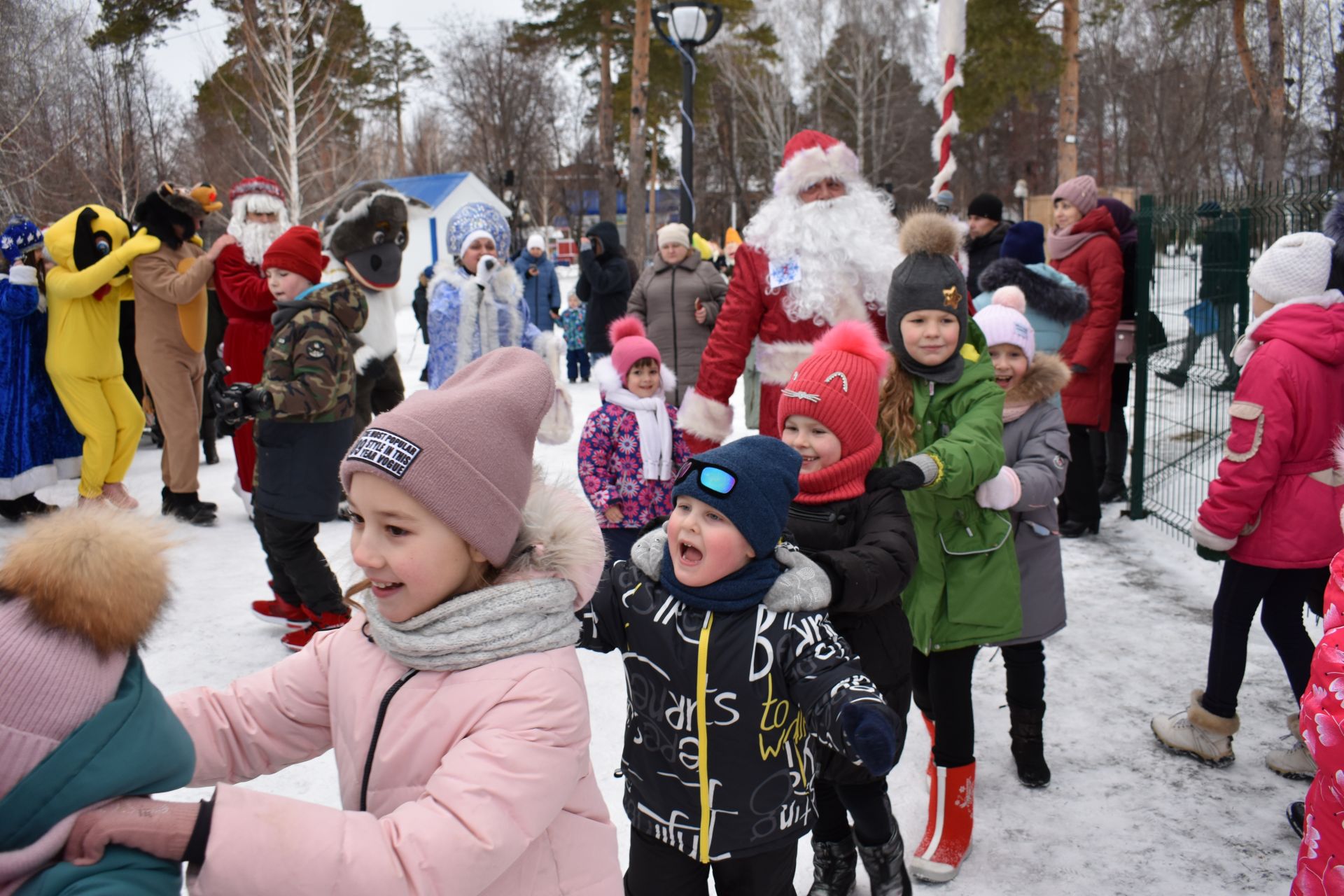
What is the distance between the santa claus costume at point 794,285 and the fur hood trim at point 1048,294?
1.39 metres

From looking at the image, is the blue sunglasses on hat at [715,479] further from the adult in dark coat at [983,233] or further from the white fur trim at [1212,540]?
the adult in dark coat at [983,233]

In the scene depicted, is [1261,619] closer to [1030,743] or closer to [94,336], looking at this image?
[1030,743]

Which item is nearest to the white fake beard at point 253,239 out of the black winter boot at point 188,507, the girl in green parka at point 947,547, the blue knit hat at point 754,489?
the black winter boot at point 188,507

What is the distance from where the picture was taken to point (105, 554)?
115 centimetres

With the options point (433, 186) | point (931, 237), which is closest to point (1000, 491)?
point (931, 237)

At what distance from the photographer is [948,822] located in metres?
3.02

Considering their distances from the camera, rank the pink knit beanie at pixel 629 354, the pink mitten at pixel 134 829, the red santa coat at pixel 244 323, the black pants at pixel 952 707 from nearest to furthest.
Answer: the pink mitten at pixel 134 829 < the black pants at pixel 952 707 < the pink knit beanie at pixel 629 354 < the red santa coat at pixel 244 323

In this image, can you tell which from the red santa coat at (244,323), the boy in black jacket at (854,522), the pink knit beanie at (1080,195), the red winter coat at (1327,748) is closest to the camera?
the red winter coat at (1327,748)

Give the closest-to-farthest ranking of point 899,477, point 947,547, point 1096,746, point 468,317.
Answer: point 899,477, point 947,547, point 1096,746, point 468,317

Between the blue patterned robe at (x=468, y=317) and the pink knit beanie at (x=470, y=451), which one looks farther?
the blue patterned robe at (x=468, y=317)

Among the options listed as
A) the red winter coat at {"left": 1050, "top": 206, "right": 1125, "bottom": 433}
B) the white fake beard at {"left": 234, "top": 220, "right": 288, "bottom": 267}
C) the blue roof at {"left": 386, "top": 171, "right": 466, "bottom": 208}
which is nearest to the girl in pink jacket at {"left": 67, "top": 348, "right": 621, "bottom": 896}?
the white fake beard at {"left": 234, "top": 220, "right": 288, "bottom": 267}

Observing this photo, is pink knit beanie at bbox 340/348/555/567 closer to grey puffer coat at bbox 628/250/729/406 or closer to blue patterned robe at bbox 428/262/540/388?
blue patterned robe at bbox 428/262/540/388

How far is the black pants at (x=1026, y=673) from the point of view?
3332 millimetres

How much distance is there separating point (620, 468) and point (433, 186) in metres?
31.2
